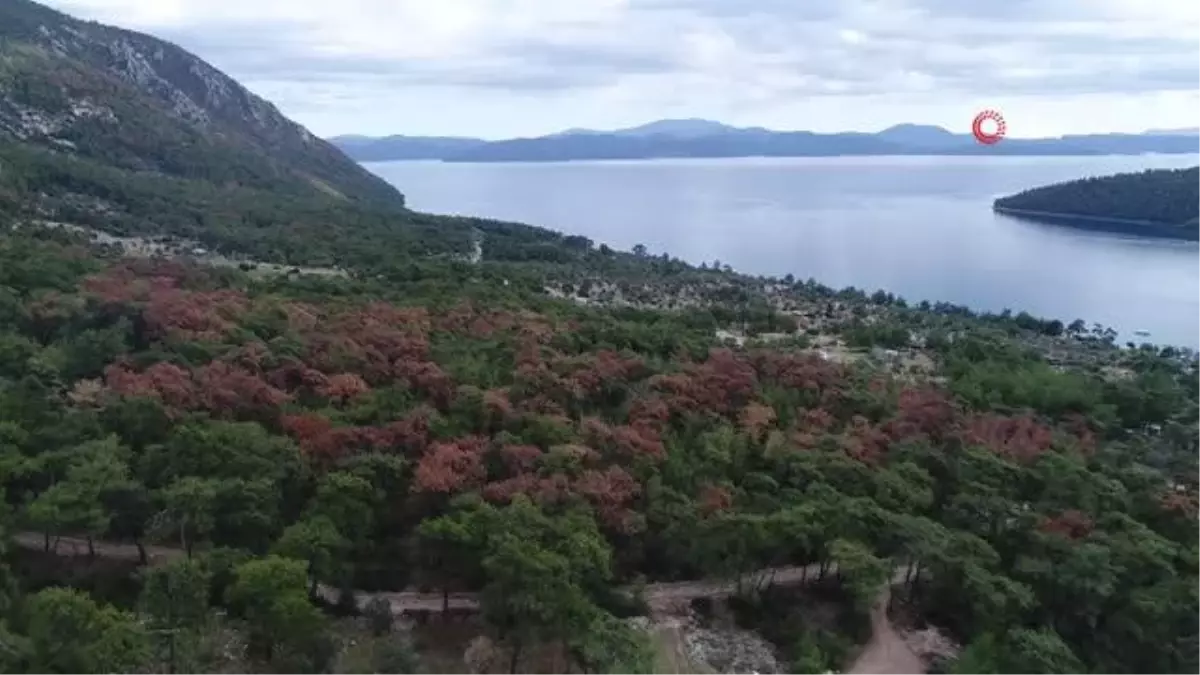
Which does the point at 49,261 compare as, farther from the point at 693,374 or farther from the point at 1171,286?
the point at 1171,286

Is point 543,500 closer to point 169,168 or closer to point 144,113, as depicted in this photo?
point 169,168

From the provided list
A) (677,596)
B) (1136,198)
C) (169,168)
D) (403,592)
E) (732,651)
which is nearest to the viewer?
(732,651)

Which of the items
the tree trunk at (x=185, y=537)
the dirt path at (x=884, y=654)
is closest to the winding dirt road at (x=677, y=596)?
the dirt path at (x=884, y=654)

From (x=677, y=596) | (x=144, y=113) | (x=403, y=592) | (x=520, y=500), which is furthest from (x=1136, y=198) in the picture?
(x=403, y=592)

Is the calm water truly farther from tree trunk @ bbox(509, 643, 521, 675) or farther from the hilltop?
tree trunk @ bbox(509, 643, 521, 675)

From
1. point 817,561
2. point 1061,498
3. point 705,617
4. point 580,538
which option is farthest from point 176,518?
point 1061,498

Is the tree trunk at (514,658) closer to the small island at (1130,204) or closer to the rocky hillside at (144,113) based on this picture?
the rocky hillside at (144,113)

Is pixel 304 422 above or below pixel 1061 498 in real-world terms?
above
